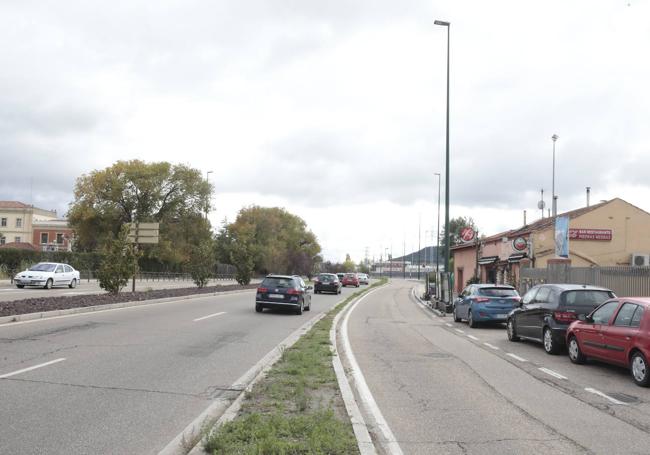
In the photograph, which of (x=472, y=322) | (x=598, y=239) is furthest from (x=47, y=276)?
(x=598, y=239)

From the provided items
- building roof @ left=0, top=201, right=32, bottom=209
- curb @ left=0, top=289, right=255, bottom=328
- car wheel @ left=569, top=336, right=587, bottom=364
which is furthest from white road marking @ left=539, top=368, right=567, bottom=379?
building roof @ left=0, top=201, right=32, bottom=209

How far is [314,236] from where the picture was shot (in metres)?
131

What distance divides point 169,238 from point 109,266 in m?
49.0

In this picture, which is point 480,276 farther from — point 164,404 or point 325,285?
point 164,404

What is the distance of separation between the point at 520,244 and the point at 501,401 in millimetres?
27791

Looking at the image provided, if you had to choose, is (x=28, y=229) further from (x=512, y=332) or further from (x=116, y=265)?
(x=512, y=332)

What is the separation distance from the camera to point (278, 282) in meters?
22.2

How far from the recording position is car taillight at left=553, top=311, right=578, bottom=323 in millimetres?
12461

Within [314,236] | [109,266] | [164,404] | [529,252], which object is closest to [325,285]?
[529,252]

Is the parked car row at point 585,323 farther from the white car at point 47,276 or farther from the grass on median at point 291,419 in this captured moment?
the white car at point 47,276

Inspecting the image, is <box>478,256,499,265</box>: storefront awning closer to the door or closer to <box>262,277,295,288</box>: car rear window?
<box>262,277,295,288</box>: car rear window

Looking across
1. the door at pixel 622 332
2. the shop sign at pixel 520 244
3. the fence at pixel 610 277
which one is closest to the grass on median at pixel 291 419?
the door at pixel 622 332

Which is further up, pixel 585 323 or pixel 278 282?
pixel 278 282

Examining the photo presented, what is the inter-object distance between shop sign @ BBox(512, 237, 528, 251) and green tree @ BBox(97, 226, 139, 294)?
71.0ft
